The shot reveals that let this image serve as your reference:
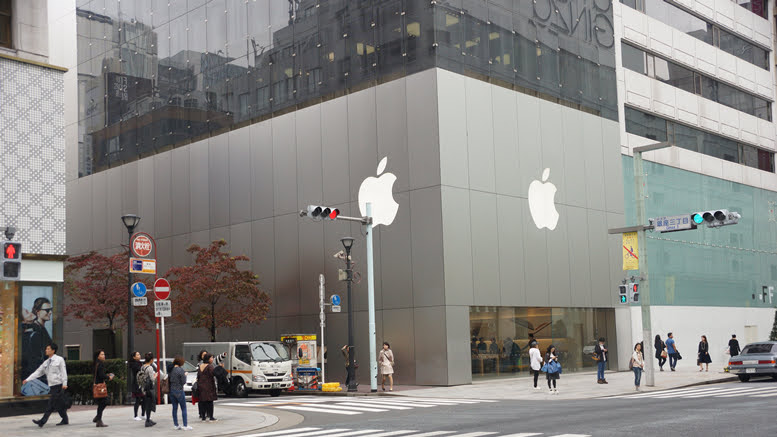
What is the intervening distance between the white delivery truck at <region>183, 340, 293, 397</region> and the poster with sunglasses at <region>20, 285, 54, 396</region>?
8858 millimetres

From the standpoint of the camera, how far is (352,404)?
25.1 metres

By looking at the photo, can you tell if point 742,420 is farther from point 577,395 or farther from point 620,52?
point 620,52

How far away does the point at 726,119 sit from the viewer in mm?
48500

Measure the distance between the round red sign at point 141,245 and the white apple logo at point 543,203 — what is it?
17760 millimetres

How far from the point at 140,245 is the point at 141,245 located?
0.04 metres

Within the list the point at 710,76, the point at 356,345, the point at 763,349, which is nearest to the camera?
the point at 763,349

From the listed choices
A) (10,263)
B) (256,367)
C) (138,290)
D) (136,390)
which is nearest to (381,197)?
(256,367)

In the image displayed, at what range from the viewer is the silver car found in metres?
29.1

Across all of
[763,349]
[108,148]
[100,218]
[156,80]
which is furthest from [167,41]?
[763,349]

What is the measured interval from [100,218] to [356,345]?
20818 millimetres

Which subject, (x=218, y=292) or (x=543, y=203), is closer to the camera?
(x=218, y=292)

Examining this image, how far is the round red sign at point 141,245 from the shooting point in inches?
944

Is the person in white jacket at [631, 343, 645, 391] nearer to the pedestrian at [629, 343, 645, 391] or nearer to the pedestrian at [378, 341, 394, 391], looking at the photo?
the pedestrian at [629, 343, 645, 391]

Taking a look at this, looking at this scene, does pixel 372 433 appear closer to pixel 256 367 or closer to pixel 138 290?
pixel 138 290
